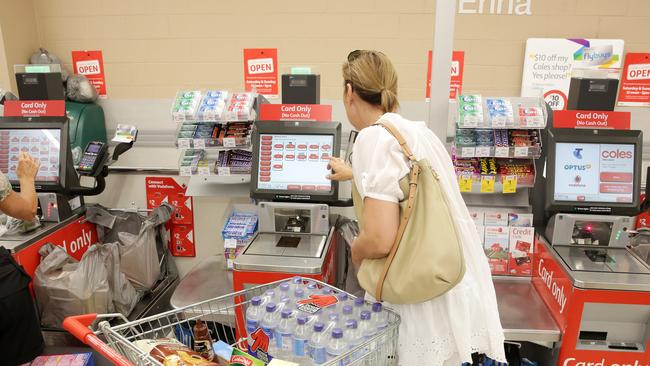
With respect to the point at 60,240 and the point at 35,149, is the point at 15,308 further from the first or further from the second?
the point at 35,149

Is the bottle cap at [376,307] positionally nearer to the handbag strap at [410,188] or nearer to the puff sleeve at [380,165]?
the handbag strap at [410,188]

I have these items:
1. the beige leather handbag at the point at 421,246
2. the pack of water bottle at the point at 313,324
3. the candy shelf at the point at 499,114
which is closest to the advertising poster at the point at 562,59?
the candy shelf at the point at 499,114

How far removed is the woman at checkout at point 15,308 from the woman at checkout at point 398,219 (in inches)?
67.1

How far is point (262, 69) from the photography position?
366 centimetres

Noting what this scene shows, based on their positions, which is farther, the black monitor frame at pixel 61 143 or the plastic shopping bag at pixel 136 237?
the plastic shopping bag at pixel 136 237

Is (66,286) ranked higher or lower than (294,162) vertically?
lower

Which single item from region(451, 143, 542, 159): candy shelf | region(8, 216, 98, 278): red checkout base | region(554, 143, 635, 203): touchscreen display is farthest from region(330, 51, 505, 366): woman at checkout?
region(8, 216, 98, 278): red checkout base

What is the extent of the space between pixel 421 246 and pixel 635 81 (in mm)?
3122

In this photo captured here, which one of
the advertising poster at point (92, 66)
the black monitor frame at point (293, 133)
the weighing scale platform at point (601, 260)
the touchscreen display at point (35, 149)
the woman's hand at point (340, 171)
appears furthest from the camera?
the advertising poster at point (92, 66)

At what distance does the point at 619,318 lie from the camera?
2090 mm

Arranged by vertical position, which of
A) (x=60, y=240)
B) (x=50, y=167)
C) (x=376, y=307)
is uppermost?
(x=50, y=167)

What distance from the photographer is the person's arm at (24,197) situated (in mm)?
2297

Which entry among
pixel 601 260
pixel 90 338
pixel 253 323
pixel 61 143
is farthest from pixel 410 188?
pixel 61 143

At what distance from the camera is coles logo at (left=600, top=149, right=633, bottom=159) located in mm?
2297
